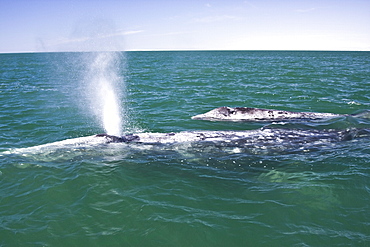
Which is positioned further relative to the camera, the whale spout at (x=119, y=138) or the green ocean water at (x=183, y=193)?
the whale spout at (x=119, y=138)

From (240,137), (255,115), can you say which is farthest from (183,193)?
(255,115)

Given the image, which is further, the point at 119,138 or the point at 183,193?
the point at 119,138

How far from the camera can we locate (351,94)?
76.2ft

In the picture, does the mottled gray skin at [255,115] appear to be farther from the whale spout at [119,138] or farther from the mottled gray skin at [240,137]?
the whale spout at [119,138]

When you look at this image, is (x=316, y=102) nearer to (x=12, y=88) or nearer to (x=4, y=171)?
(x=4, y=171)

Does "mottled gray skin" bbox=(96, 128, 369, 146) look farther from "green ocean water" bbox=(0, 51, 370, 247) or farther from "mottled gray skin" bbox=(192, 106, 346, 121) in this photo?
"mottled gray skin" bbox=(192, 106, 346, 121)

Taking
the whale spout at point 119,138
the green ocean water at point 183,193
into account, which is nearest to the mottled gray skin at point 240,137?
the whale spout at point 119,138

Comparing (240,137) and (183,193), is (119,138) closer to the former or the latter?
(183,193)

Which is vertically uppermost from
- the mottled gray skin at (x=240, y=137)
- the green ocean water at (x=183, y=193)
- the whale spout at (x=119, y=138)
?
the whale spout at (x=119, y=138)

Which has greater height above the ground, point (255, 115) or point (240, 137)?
point (255, 115)

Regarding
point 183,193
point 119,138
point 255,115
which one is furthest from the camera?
point 255,115

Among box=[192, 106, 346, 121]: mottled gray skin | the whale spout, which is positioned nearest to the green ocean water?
the whale spout

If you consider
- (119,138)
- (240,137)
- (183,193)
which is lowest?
(183,193)

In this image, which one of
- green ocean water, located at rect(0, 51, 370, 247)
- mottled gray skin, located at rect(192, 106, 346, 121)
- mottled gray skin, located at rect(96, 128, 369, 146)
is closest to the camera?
green ocean water, located at rect(0, 51, 370, 247)
